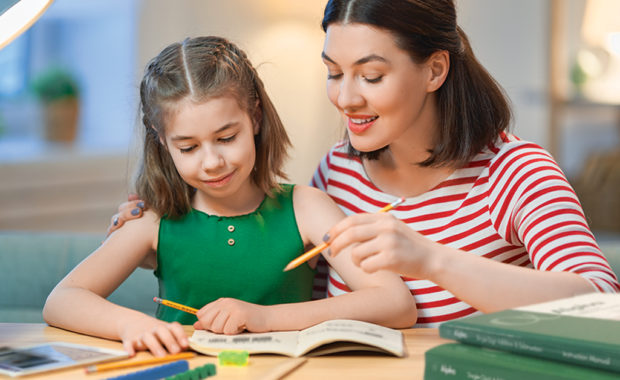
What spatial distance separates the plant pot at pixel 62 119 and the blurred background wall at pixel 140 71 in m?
0.02

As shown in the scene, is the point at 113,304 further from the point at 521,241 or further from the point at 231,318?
the point at 521,241

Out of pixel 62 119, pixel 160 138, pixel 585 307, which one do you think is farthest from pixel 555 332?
pixel 62 119

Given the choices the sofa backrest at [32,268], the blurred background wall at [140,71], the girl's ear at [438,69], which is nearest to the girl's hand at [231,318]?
the girl's ear at [438,69]

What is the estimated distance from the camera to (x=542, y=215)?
1174 millimetres

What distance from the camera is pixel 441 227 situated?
4.61ft

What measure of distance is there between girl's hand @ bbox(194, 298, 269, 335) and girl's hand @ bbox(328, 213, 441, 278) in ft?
0.82

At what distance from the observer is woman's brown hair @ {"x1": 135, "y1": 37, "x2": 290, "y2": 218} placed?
1339 millimetres

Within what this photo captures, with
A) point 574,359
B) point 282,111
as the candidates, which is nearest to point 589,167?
point 282,111

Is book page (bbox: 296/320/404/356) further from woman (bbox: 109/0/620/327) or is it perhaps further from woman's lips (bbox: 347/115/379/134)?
woman's lips (bbox: 347/115/379/134)

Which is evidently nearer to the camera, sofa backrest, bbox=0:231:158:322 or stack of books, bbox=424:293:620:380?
stack of books, bbox=424:293:620:380

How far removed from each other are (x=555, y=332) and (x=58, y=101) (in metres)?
3.39

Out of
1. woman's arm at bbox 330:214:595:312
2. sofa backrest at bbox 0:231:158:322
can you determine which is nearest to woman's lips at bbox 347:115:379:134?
woman's arm at bbox 330:214:595:312

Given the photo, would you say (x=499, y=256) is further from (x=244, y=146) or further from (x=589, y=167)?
(x=589, y=167)

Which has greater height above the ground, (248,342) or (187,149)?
(187,149)
